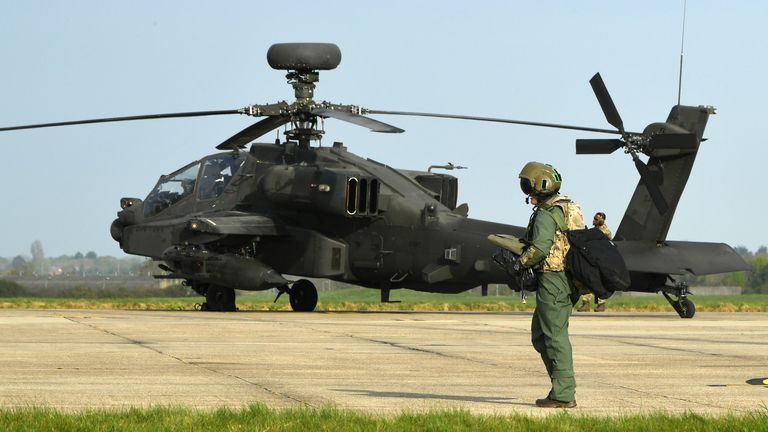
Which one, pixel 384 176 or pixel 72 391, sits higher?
pixel 384 176

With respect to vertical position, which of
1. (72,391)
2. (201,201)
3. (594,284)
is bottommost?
(72,391)

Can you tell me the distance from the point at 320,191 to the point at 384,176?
154 centimetres

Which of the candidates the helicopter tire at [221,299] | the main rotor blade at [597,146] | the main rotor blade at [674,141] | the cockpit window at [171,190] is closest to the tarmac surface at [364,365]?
the main rotor blade at [674,141]

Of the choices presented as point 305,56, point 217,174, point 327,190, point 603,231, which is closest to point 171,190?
point 217,174

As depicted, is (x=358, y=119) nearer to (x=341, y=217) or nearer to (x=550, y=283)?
(x=341, y=217)

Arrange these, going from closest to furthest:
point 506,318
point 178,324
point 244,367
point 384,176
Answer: point 244,367, point 178,324, point 506,318, point 384,176

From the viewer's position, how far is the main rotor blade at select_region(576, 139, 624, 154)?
85.0ft

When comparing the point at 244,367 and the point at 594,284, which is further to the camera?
the point at 244,367

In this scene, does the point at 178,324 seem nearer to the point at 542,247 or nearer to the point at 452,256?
the point at 452,256

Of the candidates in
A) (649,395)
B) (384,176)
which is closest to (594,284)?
(649,395)

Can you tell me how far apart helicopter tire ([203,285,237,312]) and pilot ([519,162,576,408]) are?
1843 centimetres

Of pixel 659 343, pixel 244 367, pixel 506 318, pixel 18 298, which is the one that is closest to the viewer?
pixel 244 367

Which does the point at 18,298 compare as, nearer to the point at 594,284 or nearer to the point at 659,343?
the point at 659,343

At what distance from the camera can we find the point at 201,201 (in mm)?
29516
